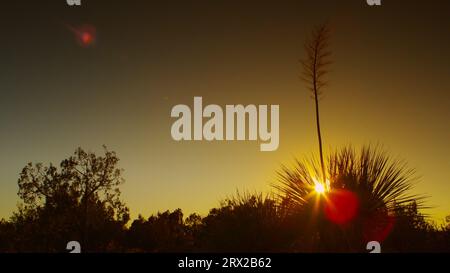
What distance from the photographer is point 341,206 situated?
6.66 meters

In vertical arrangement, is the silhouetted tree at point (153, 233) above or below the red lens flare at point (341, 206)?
below

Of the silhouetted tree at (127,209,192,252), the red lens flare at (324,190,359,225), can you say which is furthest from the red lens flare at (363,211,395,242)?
the silhouetted tree at (127,209,192,252)

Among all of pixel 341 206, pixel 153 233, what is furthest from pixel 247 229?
pixel 153 233

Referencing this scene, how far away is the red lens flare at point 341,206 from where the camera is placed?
644cm

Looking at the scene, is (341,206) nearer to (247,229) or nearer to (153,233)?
(247,229)

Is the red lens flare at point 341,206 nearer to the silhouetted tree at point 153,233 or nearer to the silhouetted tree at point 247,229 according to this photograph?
the silhouetted tree at point 247,229

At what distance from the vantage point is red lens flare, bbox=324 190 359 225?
21.1ft

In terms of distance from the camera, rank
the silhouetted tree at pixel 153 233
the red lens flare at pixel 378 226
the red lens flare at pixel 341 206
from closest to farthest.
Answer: the red lens flare at pixel 341 206 → the red lens flare at pixel 378 226 → the silhouetted tree at pixel 153 233

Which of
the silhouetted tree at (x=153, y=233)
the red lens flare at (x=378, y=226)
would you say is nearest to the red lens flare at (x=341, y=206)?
the red lens flare at (x=378, y=226)
